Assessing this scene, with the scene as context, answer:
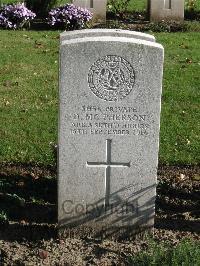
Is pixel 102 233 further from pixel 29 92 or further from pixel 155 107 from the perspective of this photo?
pixel 29 92

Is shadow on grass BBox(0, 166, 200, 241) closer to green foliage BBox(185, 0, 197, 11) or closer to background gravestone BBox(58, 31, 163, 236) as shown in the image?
background gravestone BBox(58, 31, 163, 236)

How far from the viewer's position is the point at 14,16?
12.9 meters

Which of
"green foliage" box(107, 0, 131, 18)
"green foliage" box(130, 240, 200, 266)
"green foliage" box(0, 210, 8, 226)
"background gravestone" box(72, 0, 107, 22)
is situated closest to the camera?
"green foliage" box(130, 240, 200, 266)

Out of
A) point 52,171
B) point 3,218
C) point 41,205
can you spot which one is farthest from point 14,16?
point 3,218

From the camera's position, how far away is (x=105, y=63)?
5.27 metres

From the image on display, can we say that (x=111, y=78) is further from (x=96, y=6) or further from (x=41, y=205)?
(x=96, y=6)

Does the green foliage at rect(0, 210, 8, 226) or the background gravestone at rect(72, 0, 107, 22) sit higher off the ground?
the background gravestone at rect(72, 0, 107, 22)

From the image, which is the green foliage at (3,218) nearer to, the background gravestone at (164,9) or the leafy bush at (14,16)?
the leafy bush at (14,16)

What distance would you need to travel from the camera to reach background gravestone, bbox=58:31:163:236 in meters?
5.23

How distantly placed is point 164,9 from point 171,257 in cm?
962

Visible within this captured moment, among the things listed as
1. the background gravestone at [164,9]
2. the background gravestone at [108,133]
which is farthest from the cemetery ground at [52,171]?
the background gravestone at [164,9]

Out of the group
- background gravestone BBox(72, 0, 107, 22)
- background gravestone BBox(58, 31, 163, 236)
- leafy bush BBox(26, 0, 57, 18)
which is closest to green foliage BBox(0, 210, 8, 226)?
background gravestone BBox(58, 31, 163, 236)

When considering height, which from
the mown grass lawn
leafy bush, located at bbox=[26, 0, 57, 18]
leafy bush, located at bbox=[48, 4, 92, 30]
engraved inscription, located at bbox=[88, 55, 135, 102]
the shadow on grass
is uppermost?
leafy bush, located at bbox=[26, 0, 57, 18]

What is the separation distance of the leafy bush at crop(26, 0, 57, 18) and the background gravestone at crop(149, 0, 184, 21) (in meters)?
2.06
